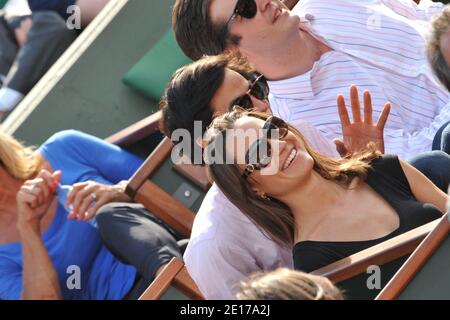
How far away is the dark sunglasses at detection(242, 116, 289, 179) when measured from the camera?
221 centimetres

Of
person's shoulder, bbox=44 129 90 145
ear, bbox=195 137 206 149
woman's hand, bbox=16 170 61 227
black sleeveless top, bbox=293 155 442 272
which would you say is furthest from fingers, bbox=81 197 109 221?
black sleeveless top, bbox=293 155 442 272

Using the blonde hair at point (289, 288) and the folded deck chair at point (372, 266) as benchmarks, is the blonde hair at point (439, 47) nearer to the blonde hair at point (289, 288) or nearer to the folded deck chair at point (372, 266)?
the folded deck chair at point (372, 266)

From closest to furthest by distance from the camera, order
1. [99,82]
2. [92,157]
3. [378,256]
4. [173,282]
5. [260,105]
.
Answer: [378,256], [173,282], [260,105], [92,157], [99,82]

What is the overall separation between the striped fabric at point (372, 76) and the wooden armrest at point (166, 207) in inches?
13.4

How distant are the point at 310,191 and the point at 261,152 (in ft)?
0.44

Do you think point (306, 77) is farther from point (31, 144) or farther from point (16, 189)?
point (31, 144)

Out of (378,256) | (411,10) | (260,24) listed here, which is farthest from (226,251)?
(411,10)

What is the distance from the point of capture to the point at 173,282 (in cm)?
239

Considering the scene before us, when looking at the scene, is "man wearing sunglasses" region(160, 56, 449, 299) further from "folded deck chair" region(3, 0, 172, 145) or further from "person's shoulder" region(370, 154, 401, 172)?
"folded deck chair" region(3, 0, 172, 145)

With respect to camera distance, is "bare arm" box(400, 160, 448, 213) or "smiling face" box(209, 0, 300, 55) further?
"smiling face" box(209, 0, 300, 55)

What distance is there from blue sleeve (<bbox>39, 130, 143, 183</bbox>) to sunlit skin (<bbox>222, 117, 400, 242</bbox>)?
80 cm

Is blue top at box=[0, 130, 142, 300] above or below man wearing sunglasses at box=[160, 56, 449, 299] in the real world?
below

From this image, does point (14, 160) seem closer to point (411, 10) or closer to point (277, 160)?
point (277, 160)

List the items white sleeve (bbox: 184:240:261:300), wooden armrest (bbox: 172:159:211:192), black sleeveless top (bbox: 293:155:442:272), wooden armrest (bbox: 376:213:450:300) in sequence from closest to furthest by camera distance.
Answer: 1. wooden armrest (bbox: 376:213:450:300)
2. black sleeveless top (bbox: 293:155:442:272)
3. white sleeve (bbox: 184:240:261:300)
4. wooden armrest (bbox: 172:159:211:192)
